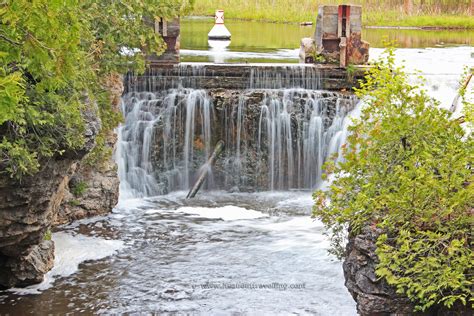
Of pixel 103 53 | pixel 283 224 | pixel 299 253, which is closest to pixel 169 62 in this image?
pixel 103 53

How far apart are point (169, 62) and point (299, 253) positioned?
6816 mm

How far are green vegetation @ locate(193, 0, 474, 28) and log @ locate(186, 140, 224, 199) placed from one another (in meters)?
23.3

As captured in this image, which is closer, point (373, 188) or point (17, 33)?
point (17, 33)

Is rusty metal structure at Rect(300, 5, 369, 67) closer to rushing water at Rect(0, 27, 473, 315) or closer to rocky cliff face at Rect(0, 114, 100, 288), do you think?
rushing water at Rect(0, 27, 473, 315)

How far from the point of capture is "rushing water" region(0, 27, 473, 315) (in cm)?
1048

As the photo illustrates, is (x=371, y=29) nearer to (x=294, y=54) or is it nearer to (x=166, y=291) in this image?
(x=294, y=54)

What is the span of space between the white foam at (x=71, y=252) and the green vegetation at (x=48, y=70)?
227 centimetres

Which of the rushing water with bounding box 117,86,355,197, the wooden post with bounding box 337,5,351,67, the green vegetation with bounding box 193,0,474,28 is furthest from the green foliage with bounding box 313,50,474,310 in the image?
the green vegetation with bounding box 193,0,474,28

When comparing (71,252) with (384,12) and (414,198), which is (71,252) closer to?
(414,198)

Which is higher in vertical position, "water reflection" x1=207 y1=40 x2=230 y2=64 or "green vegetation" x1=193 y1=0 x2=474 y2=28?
"green vegetation" x1=193 y1=0 x2=474 y2=28

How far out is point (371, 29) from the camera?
37.2 metres

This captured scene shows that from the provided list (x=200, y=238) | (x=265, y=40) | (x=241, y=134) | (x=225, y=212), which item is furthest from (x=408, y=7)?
(x=200, y=238)

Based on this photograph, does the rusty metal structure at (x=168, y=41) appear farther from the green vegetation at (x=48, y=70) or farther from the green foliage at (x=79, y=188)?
the green foliage at (x=79, y=188)

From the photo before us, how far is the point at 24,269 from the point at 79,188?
354cm
